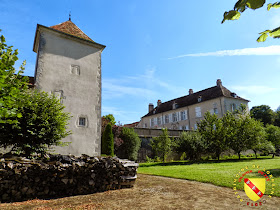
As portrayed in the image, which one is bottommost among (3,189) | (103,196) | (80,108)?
(103,196)

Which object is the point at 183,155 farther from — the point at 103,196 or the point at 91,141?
the point at 103,196

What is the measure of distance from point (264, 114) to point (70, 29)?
166ft

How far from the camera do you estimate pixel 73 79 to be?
45.8ft

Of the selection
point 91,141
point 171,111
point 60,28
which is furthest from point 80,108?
point 171,111

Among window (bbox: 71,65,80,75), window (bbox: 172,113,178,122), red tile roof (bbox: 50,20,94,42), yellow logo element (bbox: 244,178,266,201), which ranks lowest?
yellow logo element (bbox: 244,178,266,201)

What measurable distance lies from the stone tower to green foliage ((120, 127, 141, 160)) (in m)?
5.30

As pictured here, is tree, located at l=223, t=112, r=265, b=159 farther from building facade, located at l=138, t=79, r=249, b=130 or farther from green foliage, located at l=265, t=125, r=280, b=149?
building facade, located at l=138, t=79, r=249, b=130

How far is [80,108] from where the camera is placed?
13.6 m

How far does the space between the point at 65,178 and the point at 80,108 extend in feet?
27.9

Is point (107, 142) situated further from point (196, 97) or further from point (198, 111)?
point (196, 97)

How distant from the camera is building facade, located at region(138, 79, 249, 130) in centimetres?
3053

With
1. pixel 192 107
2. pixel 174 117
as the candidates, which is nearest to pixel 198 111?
pixel 192 107

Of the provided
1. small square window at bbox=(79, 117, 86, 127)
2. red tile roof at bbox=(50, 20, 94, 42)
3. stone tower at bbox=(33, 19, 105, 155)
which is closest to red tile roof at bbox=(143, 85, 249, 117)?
stone tower at bbox=(33, 19, 105, 155)

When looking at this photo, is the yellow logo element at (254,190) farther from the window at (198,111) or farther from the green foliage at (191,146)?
the window at (198,111)
